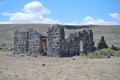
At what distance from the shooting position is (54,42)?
38156 mm

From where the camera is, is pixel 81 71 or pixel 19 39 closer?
pixel 81 71

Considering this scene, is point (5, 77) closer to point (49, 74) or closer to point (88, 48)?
point (49, 74)

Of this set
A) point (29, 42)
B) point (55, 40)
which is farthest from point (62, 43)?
point (29, 42)

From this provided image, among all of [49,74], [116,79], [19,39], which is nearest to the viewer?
[116,79]

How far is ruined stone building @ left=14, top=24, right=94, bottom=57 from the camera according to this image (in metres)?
37.8

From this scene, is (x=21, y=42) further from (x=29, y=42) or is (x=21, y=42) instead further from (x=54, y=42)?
(x=54, y=42)

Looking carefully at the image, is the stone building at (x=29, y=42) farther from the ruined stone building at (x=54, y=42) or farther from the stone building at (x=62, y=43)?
the stone building at (x=62, y=43)

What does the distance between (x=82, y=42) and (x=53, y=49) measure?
14.5ft

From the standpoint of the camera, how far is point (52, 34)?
3844cm

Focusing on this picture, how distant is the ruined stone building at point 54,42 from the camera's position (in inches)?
1489

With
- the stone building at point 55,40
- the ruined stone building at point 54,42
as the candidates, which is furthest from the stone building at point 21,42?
the stone building at point 55,40

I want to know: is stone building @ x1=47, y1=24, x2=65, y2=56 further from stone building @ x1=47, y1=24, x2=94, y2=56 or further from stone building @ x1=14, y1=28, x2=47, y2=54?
stone building @ x1=14, y1=28, x2=47, y2=54

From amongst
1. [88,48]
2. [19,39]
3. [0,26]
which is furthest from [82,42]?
[0,26]

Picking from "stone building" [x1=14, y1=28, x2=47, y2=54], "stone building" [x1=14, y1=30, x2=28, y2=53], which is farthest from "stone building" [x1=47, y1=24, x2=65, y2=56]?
"stone building" [x1=14, y1=30, x2=28, y2=53]
